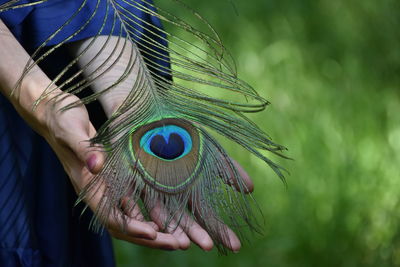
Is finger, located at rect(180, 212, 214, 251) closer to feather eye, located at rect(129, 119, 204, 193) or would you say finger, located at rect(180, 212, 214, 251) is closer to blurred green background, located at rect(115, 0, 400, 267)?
feather eye, located at rect(129, 119, 204, 193)

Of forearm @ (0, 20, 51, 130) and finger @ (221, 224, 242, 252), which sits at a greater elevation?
forearm @ (0, 20, 51, 130)

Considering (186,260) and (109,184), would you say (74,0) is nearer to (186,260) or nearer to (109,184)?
(109,184)

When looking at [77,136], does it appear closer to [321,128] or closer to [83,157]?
[83,157]

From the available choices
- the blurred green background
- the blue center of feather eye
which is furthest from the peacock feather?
the blurred green background

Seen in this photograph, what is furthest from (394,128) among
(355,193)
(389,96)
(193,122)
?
(193,122)

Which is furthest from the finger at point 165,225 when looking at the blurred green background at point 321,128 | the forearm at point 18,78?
the blurred green background at point 321,128

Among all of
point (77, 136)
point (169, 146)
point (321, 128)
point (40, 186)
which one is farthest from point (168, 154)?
point (321, 128)
